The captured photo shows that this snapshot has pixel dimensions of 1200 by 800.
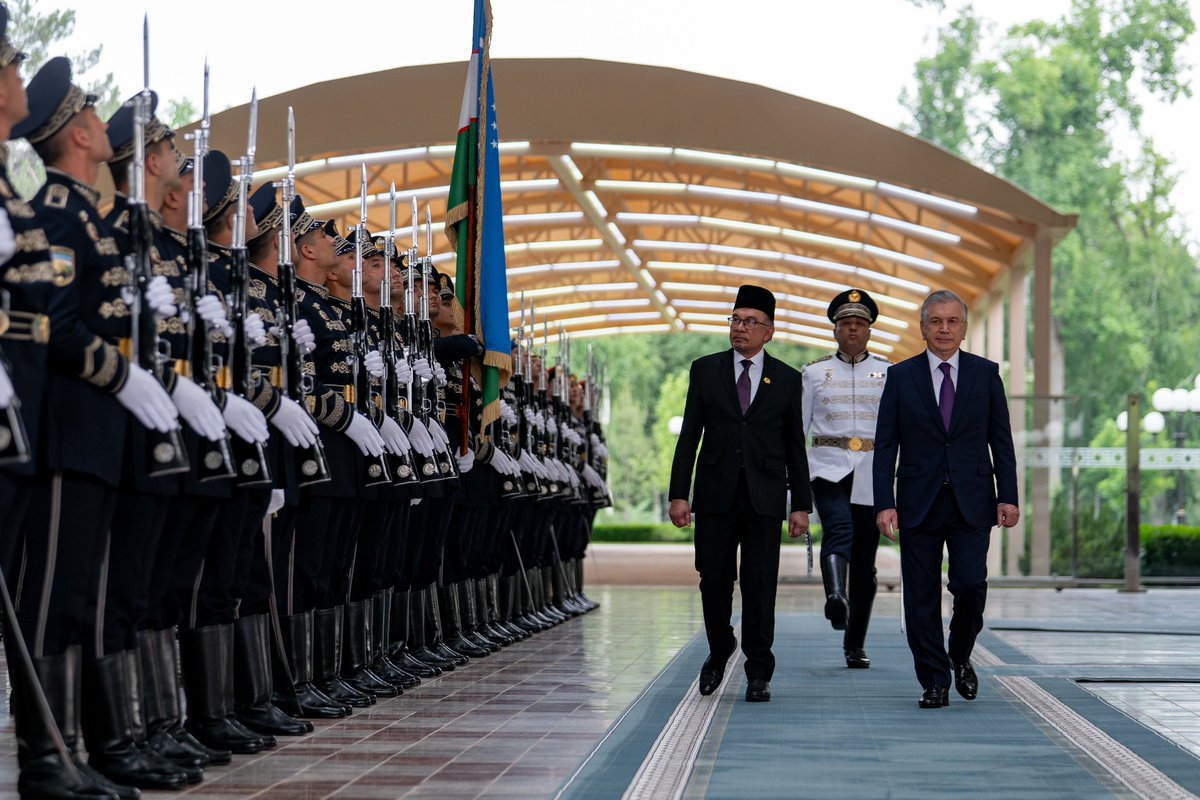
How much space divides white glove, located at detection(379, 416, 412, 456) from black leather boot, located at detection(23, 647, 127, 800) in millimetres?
2794

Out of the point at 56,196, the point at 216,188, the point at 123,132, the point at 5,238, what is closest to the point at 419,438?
the point at 216,188

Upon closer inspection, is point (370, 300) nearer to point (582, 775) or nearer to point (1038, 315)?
point (582, 775)

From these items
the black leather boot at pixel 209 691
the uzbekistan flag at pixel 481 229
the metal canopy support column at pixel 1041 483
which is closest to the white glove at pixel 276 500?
the black leather boot at pixel 209 691

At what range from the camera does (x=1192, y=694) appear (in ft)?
25.8

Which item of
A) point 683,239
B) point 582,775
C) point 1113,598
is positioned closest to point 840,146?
point 1113,598

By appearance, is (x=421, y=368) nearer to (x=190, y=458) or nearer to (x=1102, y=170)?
(x=190, y=458)

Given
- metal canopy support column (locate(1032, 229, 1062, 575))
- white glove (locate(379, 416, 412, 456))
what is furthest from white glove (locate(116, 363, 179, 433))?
metal canopy support column (locate(1032, 229, 1062, 575))

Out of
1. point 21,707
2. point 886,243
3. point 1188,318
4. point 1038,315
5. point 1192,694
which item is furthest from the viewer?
point 1188,318

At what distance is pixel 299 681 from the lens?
22.1ft

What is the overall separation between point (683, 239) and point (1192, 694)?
17.2 meters

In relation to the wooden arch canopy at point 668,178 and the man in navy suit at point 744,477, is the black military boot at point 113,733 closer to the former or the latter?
the man in navy suit at point 744,477

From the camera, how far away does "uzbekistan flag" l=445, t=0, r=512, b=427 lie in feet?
31.2

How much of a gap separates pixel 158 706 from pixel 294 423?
1152mm

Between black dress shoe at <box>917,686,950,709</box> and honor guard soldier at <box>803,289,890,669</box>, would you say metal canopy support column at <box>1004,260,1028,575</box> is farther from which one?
black dress shoe at <box>917,686,950,709</box>
